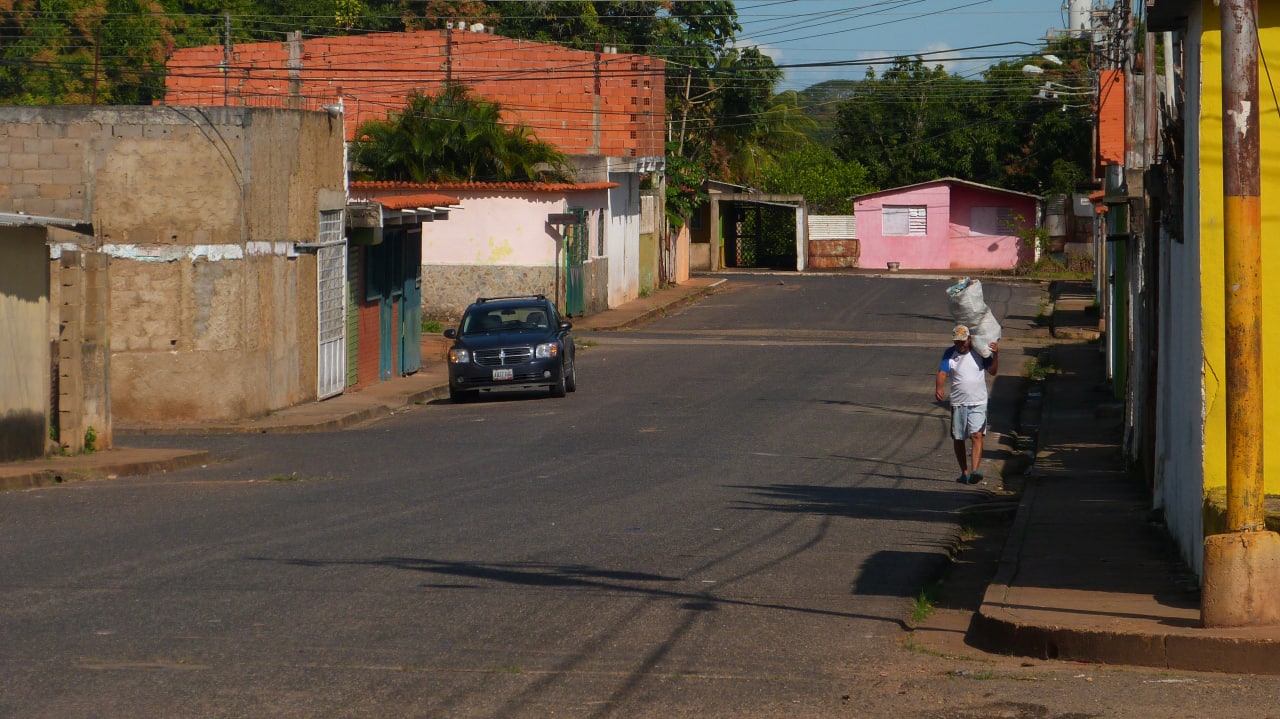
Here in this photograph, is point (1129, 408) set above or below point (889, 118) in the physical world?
below

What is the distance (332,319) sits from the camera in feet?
84.1

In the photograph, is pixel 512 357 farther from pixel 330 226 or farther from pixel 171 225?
pixel 171 225

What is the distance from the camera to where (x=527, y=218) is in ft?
132

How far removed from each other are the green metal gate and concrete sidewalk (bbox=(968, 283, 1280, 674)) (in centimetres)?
2460

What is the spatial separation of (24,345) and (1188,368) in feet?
42.2

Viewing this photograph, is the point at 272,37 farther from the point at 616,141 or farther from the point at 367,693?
the point at 367,693

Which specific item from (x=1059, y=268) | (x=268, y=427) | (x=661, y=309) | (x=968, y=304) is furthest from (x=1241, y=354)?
(x=1059, y=268)

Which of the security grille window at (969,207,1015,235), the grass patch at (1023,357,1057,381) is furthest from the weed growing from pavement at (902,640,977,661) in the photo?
the security grille window at (969,207,1015,235)

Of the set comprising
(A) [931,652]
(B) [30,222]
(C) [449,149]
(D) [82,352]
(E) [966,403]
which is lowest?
(A) [931,652]

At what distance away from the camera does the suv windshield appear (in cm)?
2591

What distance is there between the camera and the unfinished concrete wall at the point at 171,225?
21.2 metres

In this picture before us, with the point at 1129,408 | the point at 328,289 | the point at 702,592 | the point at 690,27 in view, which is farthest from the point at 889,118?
the point at 702,592

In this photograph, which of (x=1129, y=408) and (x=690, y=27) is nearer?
(x=1129, y=408)

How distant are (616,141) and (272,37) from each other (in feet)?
68.1
